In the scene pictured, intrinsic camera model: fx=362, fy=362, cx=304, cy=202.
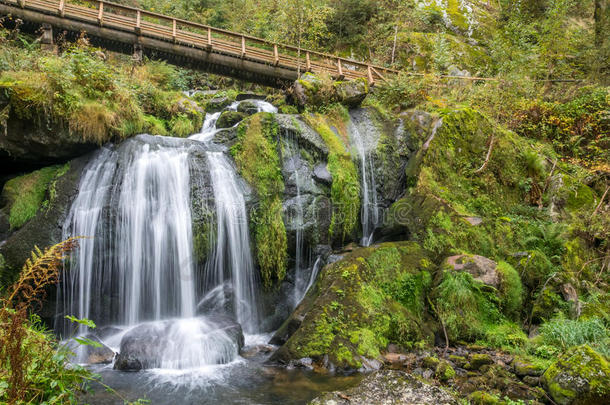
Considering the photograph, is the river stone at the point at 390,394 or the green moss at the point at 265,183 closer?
the river stone at the point at 390,394

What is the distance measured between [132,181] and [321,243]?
4.31 meters

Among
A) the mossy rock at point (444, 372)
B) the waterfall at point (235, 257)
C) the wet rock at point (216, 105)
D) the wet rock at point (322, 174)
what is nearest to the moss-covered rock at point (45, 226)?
the waterfall at point (235, 257)

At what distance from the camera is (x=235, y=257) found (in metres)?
7.73

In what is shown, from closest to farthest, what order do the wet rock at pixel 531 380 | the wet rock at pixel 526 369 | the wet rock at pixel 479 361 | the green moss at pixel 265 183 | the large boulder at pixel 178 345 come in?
the wet rock at pixel 531 380 < the wet rock at pixel 526 369 < the wet rock at pixel 479 361 < the large boulder at pixel 178 345 < the green moss at pixel 265 183

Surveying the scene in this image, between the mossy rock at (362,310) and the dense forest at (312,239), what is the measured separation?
3cm

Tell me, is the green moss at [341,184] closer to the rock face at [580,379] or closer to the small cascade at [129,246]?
the small cascade at [129,246]

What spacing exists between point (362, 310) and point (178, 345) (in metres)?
3.08

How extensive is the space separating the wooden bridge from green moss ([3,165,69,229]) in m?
7.86

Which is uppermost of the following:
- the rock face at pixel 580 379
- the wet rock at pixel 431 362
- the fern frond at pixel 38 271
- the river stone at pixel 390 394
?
the fern frond at pixel 38 271

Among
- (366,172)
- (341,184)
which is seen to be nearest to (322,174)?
(341,184)

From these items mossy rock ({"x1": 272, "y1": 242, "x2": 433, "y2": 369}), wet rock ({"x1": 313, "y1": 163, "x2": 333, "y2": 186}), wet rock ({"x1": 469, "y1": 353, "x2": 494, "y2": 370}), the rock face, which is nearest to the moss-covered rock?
mossy rock ({"x1": 272, "y1": 242, "x2": 433, "y2": 369})

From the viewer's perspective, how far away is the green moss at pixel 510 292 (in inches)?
259

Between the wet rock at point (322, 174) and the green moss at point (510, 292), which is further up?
the wet rock at point (322, 174)

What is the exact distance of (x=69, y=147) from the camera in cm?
765
